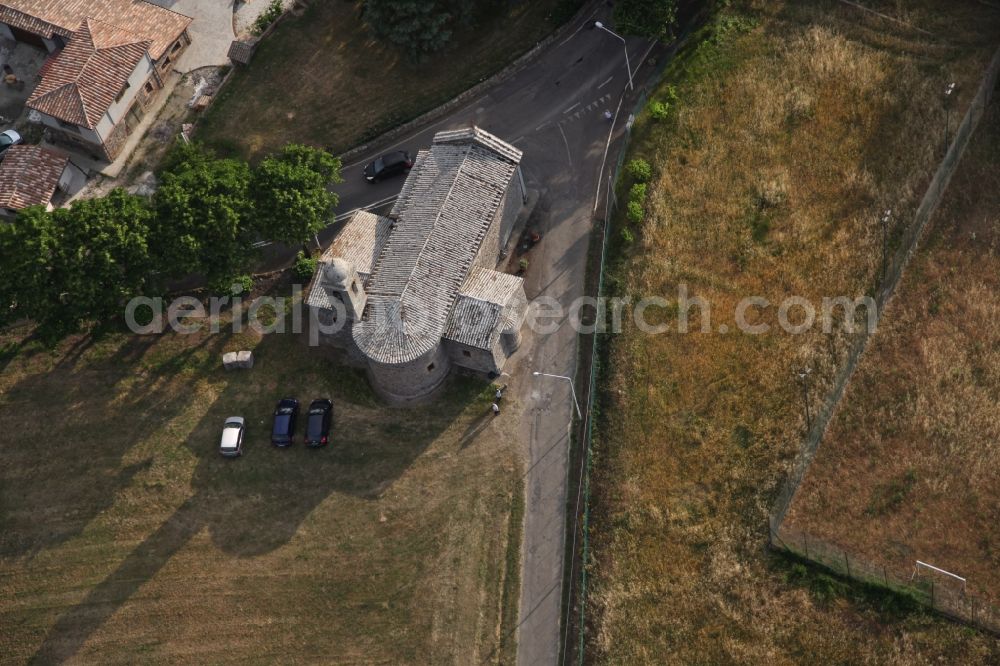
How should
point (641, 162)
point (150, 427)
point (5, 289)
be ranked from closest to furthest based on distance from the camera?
point (5, 289) → point (150, 427) → point (641, 162)

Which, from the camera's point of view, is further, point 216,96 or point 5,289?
point 216,96

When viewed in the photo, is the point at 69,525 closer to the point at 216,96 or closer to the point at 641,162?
the point at 216,96

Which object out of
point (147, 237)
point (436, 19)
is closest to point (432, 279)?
point (147, 237)

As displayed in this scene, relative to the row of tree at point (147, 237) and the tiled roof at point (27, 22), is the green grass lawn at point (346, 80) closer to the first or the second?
the row of tree at point (147, 237)

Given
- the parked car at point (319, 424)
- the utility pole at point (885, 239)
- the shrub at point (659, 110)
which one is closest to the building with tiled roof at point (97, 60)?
the parked car at point (319, 424)

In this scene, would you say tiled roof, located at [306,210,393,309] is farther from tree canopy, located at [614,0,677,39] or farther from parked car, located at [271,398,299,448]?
tree canopy, located at [614,0,677,39]

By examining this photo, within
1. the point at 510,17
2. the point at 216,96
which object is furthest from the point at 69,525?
the point at 510,17

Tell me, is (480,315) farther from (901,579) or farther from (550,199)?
(901,579)
